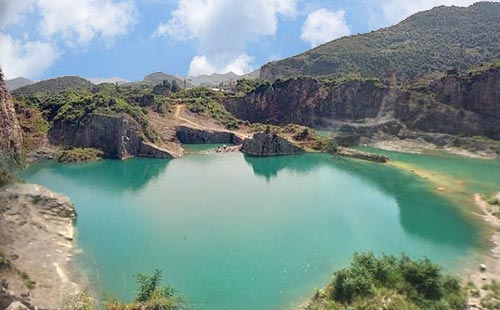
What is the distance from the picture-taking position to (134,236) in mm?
41094

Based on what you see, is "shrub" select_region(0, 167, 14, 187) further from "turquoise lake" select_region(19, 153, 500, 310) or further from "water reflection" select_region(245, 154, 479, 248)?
"water reflection" select_region(245, 154, 479, 248)

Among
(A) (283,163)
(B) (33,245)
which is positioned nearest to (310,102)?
(A) (283,163)

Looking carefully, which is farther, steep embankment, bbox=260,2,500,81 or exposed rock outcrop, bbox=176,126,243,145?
steep embankment, bbox=260,2,500,81

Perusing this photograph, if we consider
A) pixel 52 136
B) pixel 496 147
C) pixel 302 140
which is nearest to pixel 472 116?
pixel 496 147

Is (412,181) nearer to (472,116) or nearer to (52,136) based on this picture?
(472,116)

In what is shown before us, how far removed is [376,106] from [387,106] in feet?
8.95

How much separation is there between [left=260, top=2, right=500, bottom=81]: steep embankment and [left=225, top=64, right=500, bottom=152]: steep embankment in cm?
3400

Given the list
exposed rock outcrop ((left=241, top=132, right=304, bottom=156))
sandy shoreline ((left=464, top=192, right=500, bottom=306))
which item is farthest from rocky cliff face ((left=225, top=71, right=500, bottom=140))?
sandy shoreline ((left=464, top=192, right=500, bottom=306))

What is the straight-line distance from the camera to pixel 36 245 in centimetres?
3569

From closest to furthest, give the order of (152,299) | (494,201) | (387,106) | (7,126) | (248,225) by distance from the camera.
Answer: (152,299), (248,225), (494,201), (7,126), (387,106)

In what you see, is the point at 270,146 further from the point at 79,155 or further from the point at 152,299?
the point at 152,299

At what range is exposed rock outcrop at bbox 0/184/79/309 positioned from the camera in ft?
90.3

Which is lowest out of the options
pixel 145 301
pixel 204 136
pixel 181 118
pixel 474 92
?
pixel 145 301

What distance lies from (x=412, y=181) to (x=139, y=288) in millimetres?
43051
